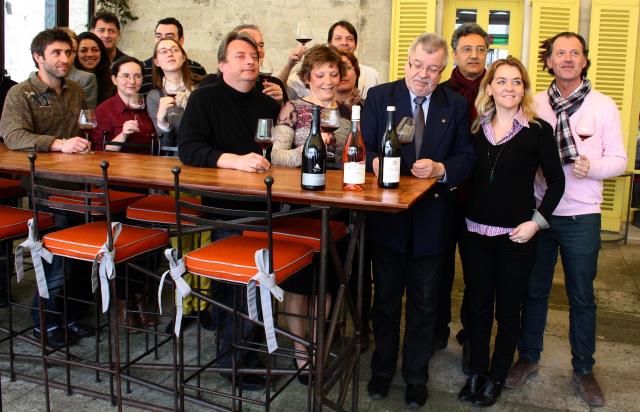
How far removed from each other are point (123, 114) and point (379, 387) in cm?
226

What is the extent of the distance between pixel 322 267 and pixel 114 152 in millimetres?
1820

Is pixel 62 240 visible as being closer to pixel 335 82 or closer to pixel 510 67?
pixel 335 82

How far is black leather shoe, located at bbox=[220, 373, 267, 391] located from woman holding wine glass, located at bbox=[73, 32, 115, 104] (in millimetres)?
2533

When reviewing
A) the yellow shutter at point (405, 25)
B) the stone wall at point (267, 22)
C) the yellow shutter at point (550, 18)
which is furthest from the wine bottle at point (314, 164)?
the yellow shutter at point (550, 18)

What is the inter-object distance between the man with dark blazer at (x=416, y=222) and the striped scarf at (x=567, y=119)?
Answer: 0.44 m

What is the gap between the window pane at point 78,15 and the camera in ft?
23.4

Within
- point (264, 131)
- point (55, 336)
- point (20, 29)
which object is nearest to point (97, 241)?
point (264, 131)

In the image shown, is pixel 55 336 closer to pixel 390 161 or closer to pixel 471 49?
pixel 390 161

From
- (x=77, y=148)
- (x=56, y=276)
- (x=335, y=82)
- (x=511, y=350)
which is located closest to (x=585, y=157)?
(x=511, y=350)

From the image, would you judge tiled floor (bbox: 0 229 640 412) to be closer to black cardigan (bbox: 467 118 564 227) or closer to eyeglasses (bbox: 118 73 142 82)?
black cardigan (bbox: 467 118 564 227)

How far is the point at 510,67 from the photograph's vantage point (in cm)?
282

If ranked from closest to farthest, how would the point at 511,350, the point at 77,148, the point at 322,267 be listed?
the point at 322,267
the point at 511,350
the point at 77,148

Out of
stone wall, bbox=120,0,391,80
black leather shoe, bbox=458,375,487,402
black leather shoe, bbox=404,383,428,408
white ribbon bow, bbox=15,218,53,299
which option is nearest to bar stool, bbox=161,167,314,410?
white ribbon bow, bbox=15,218,53,299

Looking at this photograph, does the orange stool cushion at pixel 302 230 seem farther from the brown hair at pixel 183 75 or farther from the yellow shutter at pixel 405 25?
the yellow shutter at pixel 405 25
